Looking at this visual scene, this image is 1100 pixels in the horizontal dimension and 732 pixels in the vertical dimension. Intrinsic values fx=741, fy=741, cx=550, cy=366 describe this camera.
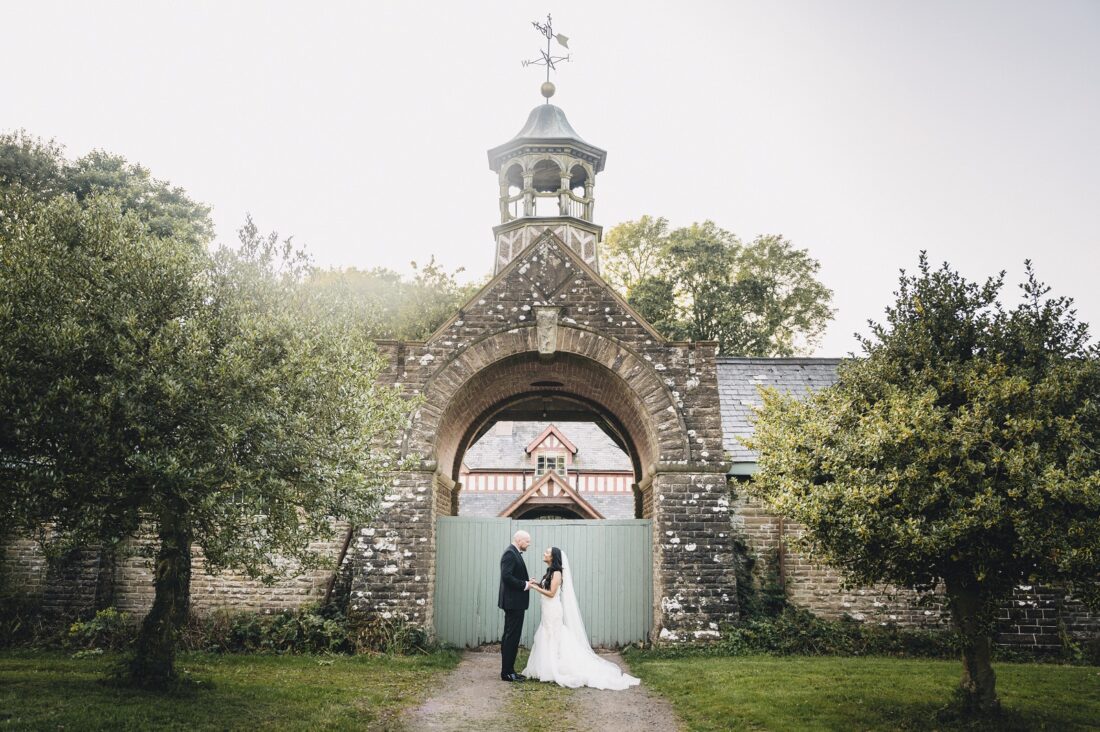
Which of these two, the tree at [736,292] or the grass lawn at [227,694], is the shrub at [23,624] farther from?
the tree at [736,292]

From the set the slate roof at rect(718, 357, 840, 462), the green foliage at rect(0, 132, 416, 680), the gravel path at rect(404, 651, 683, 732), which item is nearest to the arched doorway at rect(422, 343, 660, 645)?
the slate roof at rect(718, 357, 840, 462)

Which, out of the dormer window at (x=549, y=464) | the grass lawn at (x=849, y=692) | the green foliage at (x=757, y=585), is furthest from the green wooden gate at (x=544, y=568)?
the dormer window at (x=549, y=464)

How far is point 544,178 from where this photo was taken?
18703 mm

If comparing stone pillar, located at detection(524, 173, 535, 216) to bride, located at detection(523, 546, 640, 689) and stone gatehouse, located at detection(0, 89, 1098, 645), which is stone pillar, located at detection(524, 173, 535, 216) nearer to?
stone gatehouse, located at detection(0, 89, 1098, 645)

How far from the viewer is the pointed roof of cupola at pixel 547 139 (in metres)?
17.5

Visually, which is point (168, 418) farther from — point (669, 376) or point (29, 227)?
point (669, 376)

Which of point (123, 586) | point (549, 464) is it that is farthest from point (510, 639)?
point (549, 464)

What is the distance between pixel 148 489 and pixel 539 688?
211 inches

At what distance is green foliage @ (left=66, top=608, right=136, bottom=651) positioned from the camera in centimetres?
1159

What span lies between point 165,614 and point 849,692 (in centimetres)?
805

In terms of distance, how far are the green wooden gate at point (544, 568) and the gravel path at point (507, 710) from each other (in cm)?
283

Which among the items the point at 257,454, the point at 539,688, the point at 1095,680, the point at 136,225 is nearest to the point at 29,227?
the point at 136,225

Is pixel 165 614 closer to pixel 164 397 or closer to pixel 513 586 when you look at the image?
pixel 164 397

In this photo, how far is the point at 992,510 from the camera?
7008mm
